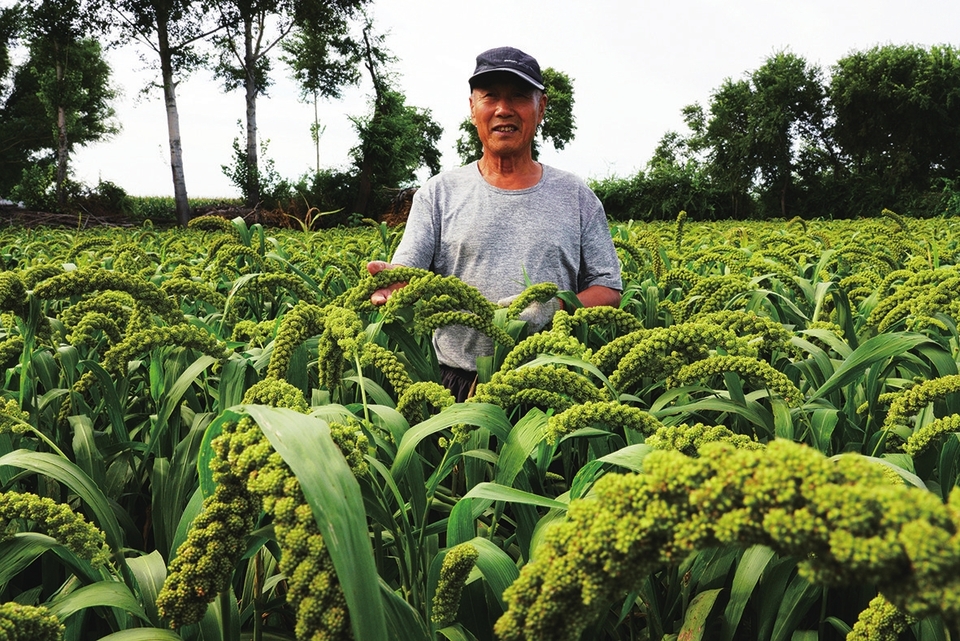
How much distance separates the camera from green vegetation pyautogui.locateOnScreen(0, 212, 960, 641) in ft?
1.69

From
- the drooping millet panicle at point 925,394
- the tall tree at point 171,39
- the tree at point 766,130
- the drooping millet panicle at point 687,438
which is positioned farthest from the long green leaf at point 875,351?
the tree at point 766,130

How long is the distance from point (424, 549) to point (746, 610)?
73cm

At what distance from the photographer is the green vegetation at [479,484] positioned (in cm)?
51

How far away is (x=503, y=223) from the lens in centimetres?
303

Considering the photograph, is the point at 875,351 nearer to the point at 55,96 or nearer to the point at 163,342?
the point at 163,342

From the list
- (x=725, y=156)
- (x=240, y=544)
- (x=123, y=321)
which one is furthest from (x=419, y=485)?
(x=725, y=156)

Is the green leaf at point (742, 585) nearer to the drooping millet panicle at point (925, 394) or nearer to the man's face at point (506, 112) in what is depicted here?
the drooping millet panicle at point (925, 394)

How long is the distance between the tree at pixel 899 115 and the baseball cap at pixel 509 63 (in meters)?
38.7

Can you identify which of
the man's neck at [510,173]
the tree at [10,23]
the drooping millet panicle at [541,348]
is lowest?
the drooping millet panicle at [541,348]

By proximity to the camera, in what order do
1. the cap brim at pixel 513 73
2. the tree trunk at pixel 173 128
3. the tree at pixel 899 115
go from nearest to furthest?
the cap brim at pixel 513 73, the tree trunk at pixel 173 128, the tree at pixel 899 115

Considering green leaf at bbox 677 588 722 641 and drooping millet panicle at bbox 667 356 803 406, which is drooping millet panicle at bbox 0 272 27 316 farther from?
green leaf at bbox 677 588 722 641

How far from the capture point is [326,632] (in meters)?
0.64

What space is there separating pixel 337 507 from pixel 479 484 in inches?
18.3

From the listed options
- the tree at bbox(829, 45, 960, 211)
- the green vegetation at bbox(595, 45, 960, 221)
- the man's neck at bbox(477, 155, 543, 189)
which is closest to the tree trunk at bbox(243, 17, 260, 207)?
the green vegetation at bbox(595, 45, 960, 221)
